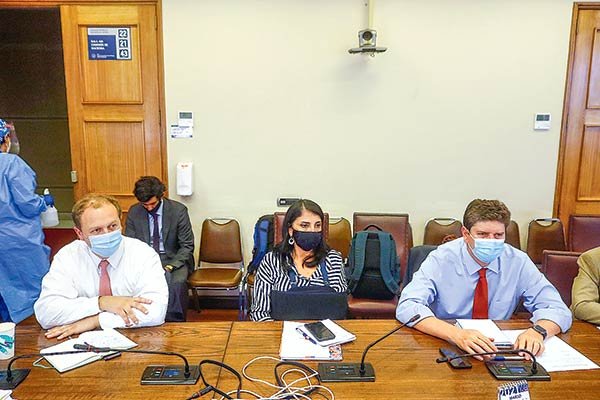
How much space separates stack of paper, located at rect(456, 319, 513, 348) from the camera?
5.34ft

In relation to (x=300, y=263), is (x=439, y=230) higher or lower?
lower

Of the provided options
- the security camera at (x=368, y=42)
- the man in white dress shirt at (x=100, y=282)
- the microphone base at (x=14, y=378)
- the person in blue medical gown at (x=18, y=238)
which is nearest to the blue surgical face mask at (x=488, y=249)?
the man in white dress shirt at (x=100, y=282)

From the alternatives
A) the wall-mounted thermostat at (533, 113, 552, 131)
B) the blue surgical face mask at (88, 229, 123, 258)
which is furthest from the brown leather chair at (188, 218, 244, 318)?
the wall-mounted thermostat at (533, 113, 552, 131)

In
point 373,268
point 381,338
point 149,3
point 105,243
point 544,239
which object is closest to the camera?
point 381,338

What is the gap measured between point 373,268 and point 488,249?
1.24m

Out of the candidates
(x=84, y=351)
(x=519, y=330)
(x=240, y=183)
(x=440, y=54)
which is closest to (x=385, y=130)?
(x=440, y=54)

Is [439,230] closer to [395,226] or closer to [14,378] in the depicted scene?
[395,226]

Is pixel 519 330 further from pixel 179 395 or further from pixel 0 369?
pixel 0 369

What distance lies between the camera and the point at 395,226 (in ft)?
11.3

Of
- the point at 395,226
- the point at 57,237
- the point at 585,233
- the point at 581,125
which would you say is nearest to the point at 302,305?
the point at 395,226

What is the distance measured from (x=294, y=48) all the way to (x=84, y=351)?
9.12 feet

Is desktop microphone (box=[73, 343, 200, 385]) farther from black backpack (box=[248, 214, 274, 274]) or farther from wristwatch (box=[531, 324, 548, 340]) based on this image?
black backpack (box=[248, 214, 274, 274])

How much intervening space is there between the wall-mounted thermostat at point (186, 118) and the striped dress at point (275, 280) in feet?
5.90

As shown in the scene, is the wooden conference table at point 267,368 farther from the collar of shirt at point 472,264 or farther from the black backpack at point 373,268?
the black backpack at point 373,268
